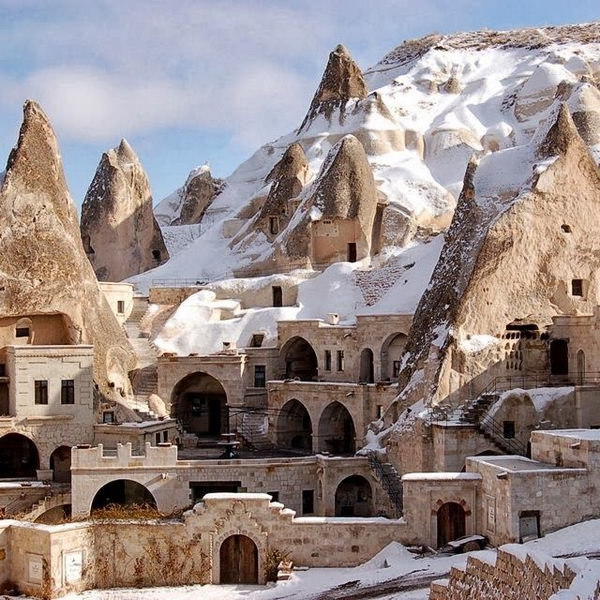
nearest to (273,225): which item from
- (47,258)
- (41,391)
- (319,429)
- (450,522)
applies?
(47,258)

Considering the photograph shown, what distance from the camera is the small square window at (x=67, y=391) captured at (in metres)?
40.2

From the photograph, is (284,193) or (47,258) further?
(284,193)

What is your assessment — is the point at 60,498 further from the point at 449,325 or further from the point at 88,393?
the point at 449,325

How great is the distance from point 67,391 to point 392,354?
596 inches

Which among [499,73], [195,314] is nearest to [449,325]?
[195,314]

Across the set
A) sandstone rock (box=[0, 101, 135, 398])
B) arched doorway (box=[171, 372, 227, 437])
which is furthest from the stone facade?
arched doorway (box=[171, 372, 227, 437])

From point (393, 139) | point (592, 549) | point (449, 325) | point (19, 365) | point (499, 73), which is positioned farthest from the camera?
point (499, 73)

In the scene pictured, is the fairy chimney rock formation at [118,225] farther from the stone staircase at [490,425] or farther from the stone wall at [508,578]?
the stone wall at [508,578]

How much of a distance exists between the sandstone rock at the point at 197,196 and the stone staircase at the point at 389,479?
2246 inches

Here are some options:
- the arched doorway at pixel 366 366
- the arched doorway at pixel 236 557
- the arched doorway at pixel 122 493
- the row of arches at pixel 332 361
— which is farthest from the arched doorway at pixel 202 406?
the arched doorway at pixel 236 557

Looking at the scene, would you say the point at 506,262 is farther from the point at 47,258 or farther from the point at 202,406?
the point at 47,258

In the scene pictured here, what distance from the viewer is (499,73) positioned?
9406 centimetres

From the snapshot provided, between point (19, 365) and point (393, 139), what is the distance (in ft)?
135

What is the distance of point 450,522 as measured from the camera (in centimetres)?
2909
